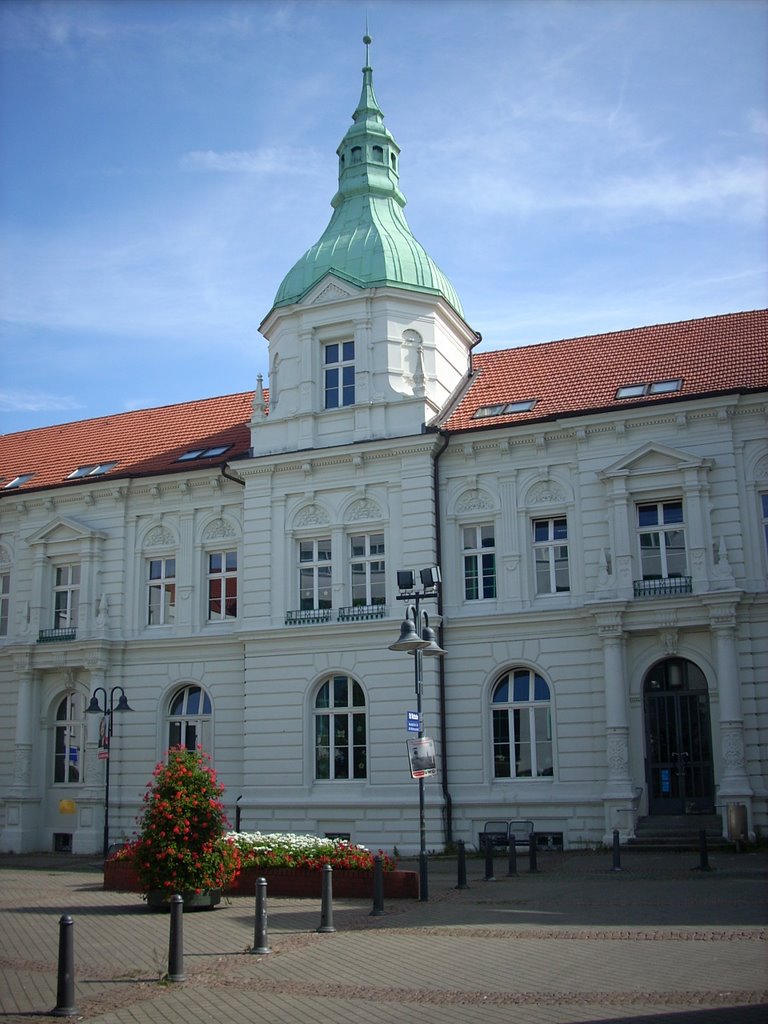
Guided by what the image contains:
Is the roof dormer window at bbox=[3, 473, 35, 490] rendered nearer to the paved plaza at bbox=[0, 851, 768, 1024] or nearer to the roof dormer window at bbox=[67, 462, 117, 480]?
the roof dormer window at bbox=[67, 462, 117, 480]

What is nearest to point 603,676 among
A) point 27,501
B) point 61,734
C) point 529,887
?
point 529,887

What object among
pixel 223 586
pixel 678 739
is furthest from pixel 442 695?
pixel 223 586

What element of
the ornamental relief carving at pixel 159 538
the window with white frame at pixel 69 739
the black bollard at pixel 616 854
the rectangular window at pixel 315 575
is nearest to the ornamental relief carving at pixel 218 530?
the ornamental relief carving at pixel 159 538

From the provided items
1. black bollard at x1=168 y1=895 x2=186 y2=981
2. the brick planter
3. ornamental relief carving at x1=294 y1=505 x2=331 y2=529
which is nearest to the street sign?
the brick planter

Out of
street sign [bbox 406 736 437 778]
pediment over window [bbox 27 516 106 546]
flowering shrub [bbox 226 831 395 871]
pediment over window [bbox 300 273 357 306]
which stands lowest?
flowering shrub [bbox 226 831 395 871]

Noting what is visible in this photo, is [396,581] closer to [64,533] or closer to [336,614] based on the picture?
[336,614]

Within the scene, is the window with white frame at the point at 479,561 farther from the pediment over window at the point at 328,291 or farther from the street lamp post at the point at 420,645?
the street lamp post at the point at 420,645

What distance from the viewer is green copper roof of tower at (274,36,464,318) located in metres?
30.7

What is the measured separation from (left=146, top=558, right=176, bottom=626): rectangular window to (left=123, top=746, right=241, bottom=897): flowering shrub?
1488 cm

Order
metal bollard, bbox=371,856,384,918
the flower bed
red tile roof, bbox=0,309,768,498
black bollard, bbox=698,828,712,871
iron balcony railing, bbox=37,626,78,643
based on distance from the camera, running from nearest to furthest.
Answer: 1. metal bollard, bbox=371,856,384,918
2. the flower bed
3. black bollard, bbox=698,828,712,871
4. red tile roof, bbox=0,309,768,498
5. iron balcony railing, bbox=37,626,78,643

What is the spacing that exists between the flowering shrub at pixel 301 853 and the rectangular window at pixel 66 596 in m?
15.9

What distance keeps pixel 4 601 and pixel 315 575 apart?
444 inches

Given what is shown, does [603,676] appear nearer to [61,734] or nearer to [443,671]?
[443,671]

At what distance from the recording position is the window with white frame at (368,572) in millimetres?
28750
